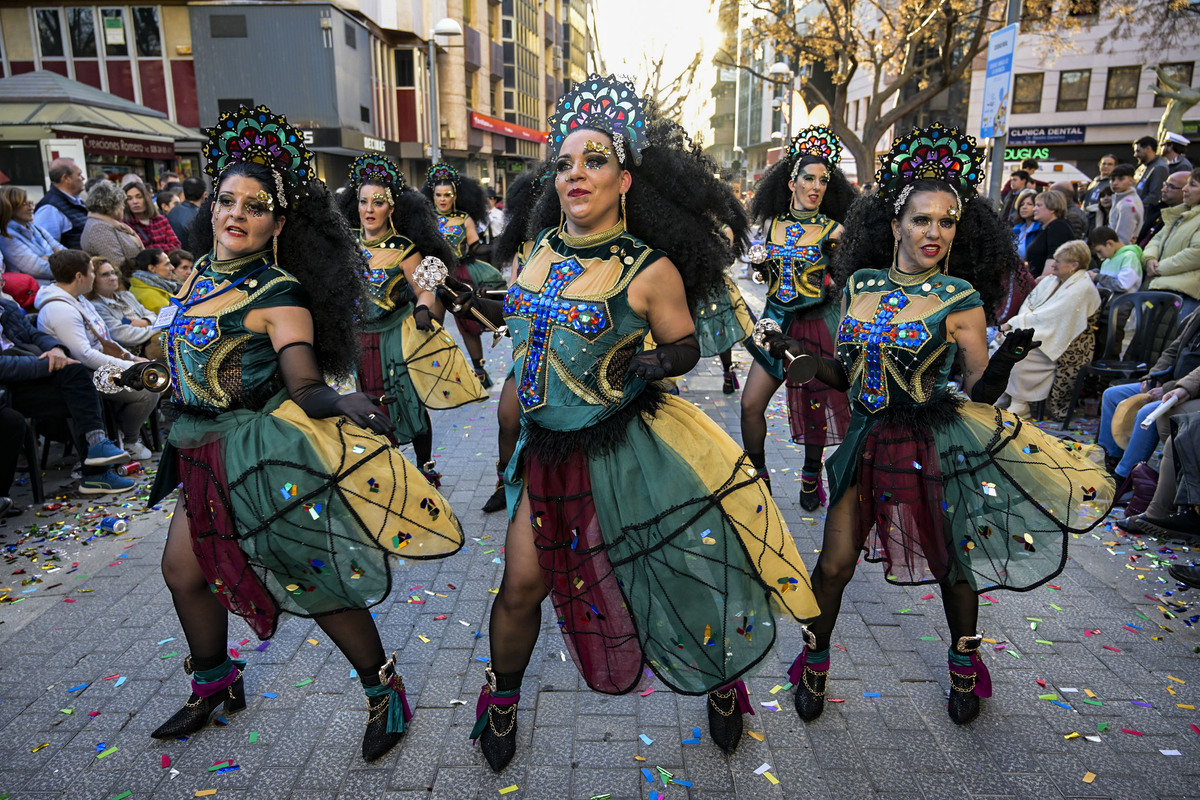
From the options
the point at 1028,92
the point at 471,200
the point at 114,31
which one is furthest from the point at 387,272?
the point at 1028,92

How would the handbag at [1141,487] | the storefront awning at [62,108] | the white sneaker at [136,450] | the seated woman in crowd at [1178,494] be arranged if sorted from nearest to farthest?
the seated woman in crowd at [1178,494] < the handbag at [1141,487] < the white sneaker at [136,450] < the storefront awning at [62,108]

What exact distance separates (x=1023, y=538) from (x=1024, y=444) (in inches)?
14.2

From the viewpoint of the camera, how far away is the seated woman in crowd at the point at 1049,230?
341 inches

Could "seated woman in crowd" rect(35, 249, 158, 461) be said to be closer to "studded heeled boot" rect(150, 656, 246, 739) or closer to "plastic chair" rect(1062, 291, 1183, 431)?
"studded heeled boot" rect(150, 656, 246, 739)

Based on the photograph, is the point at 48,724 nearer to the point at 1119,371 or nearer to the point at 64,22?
the point at 1119,371

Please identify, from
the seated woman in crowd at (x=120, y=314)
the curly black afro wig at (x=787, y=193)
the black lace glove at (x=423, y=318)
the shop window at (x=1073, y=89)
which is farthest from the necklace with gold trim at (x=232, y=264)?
the shop window at (x=1073, y=89)

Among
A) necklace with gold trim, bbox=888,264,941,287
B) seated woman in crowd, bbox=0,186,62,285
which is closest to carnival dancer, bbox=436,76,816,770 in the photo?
necklace with gold trim, bbox=888,264,941,287

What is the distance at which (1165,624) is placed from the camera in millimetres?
3883

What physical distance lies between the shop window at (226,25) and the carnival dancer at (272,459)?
2492 centimetres

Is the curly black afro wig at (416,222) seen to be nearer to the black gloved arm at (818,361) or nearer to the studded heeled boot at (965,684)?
the black gloved arm at (818,361)

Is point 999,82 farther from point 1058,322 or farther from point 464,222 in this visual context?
point 464,222

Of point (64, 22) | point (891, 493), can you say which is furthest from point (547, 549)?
point (64, 22)

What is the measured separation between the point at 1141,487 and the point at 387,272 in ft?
16.7

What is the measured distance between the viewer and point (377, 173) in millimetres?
5340
